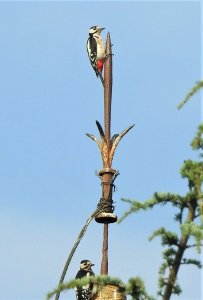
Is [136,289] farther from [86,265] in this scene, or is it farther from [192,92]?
[86,265]

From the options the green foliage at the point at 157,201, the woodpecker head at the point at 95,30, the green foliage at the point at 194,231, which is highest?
the woodpecker head at the point at 95,30

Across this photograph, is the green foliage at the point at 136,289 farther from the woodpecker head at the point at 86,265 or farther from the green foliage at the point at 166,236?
the woodpecker head at the point at 86,265

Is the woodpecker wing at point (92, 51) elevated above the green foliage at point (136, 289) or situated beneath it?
elevated above

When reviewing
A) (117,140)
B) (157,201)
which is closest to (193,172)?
(157,201)

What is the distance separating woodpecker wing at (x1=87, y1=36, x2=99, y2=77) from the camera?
42.9 ft

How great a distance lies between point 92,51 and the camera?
14023 mm

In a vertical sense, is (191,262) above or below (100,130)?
below

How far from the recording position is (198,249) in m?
4.26

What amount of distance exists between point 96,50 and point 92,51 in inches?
3.1

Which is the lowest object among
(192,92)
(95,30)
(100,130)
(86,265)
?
(192,92)

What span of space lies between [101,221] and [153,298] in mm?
5305

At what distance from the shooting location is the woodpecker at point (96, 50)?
12.7 metres

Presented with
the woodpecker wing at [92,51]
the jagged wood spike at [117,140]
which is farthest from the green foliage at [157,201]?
the woodpecker wing at [92,51]

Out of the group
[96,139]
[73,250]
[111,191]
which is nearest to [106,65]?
[96,139]
